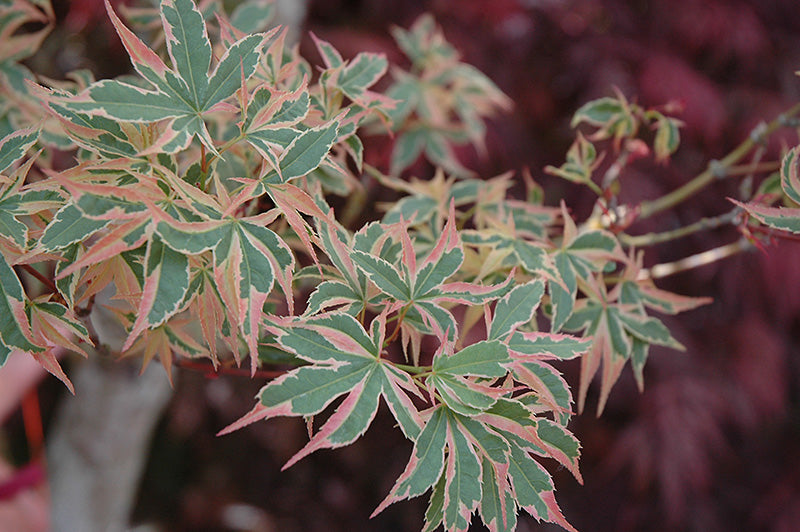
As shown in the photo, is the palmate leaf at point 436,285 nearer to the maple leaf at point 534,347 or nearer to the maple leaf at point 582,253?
the maple leaf at point 534,347

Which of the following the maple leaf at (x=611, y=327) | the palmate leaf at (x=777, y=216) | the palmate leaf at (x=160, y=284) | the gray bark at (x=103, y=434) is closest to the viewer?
the palmate leaf at (x=160, y=284)

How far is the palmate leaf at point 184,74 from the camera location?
391mm

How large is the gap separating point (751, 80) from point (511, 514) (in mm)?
1395

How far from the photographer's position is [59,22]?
154cm

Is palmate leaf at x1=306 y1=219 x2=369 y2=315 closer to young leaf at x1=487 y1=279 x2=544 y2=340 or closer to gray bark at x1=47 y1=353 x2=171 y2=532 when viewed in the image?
young leaf at x1=487 y1=279 x2=544 y2=340

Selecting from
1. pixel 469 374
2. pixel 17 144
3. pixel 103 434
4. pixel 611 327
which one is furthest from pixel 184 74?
pixel 103 434

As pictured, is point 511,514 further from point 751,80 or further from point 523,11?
point 751,80

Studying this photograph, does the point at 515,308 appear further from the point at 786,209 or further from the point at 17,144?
the point at 17,144

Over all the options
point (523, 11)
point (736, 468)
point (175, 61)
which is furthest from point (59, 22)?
point (736, 468)

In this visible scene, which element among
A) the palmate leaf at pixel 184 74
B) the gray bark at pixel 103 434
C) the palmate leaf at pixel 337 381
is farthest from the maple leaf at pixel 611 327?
the gray bark at pixel 103 434

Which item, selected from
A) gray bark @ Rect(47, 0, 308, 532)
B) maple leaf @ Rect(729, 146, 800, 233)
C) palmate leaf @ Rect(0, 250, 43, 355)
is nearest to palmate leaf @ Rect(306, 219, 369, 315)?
palmate leaf @ Rect(0, 250, 43, 355)

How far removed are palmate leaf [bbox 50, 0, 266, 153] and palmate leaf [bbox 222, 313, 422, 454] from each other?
0.45 ft

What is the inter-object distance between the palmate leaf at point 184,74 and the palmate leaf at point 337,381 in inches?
5.4

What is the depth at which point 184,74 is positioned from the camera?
1.35 feet
